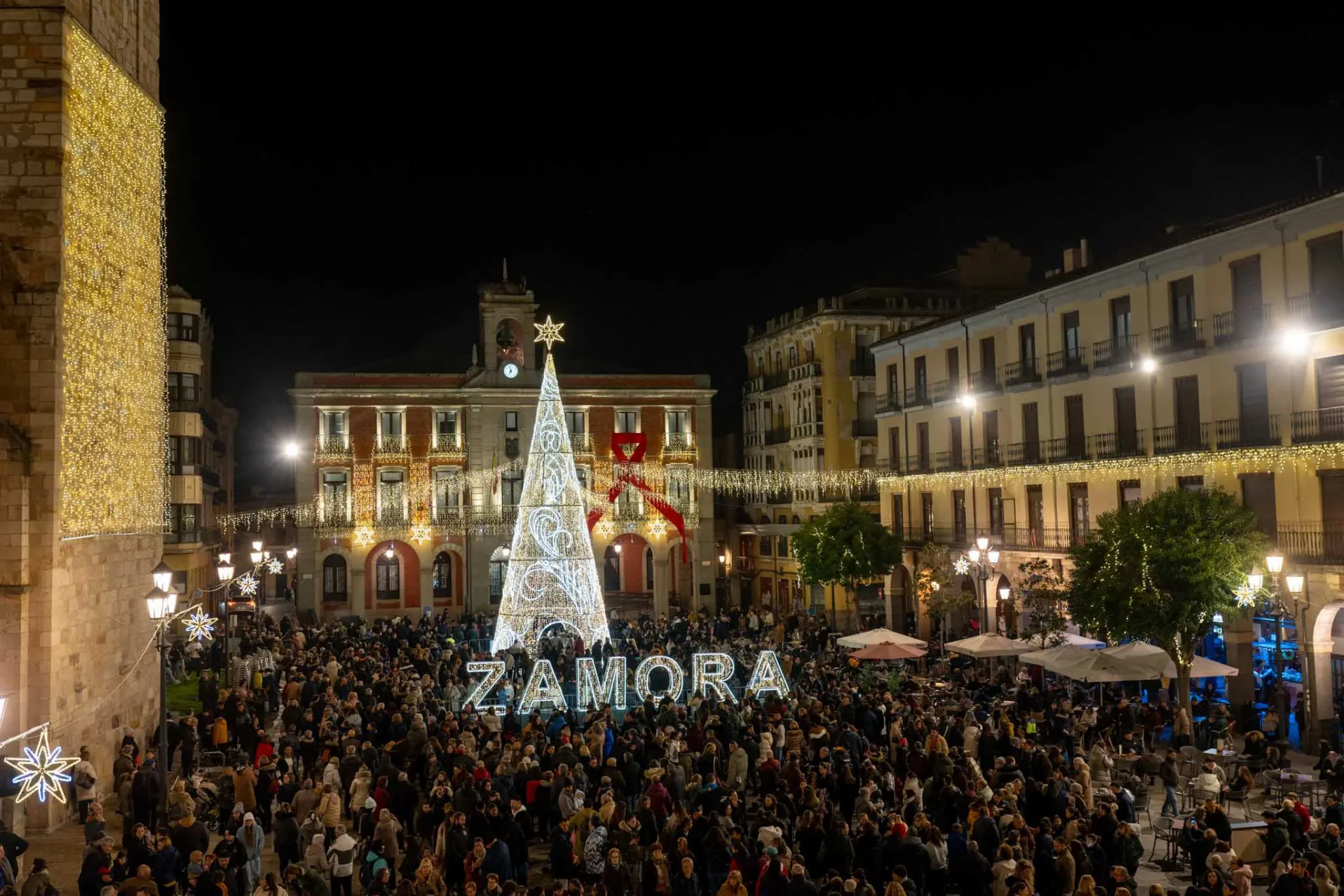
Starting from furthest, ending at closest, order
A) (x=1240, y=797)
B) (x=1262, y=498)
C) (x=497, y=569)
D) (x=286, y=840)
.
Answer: (x=497, y=569) < (x=1262, y=498) < (x=1240, y=797) < (x=286, y=840)

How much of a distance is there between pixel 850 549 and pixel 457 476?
799 inches

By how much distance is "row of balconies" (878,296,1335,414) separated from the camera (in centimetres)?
2741

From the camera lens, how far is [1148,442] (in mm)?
31344

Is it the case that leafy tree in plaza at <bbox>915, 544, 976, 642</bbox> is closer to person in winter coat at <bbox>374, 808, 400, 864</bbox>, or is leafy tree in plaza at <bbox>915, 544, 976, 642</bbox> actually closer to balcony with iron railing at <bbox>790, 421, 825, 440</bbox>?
balcony with iron railing at <bbox>790, 421, 825, 440</bbox>

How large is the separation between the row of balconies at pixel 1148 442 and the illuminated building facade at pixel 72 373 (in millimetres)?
24323

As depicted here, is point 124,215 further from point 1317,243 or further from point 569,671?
point 1317,243

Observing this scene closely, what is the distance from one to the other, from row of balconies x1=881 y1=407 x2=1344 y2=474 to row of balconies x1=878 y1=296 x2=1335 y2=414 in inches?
75.5

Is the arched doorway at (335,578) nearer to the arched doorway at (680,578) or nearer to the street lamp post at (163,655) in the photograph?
the arched doorway at (680,578)

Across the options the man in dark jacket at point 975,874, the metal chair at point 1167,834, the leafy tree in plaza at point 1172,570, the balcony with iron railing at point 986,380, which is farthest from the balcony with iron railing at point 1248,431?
the man in dark jacket at point 975,874

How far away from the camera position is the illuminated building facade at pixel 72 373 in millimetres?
17766

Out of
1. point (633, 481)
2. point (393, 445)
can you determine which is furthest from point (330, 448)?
point (633, 481)

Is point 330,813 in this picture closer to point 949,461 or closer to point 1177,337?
point 1177,337

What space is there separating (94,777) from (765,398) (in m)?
43.5

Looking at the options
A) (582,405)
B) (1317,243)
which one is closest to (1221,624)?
(1317,243)
